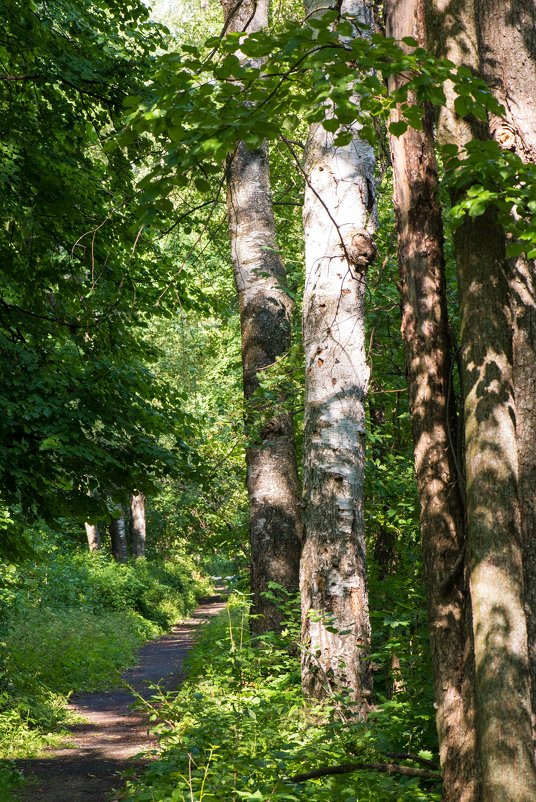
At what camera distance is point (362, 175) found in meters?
6.50

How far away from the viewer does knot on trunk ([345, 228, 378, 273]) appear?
21.1 feet

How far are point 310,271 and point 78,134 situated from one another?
3977 millimetres

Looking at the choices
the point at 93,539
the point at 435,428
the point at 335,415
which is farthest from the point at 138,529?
the point at 435,428

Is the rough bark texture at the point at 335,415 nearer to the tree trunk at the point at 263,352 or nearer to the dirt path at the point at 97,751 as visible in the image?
the dirt path at the point at 97,751

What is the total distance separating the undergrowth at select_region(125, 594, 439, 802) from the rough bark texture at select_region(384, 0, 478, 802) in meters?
0.64

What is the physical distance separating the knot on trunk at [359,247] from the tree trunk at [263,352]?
2510 millimetres

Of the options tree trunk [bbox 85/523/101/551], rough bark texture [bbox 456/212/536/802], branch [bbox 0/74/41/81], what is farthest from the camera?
tree trunk [bbox 85/523/101/551]

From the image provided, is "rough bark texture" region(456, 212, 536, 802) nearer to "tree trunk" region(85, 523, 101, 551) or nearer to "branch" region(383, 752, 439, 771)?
"branch" region(383, 752, 439, 771)

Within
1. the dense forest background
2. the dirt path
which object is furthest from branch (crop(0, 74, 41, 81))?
the dirt path

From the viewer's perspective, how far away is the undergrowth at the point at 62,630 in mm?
10336

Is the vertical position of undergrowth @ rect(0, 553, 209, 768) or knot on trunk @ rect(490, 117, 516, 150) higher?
knot on trunk @ rect(490, 117, 516, 150)

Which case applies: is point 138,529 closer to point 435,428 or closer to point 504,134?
point 435,428

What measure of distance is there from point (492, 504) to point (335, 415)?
3114 mm

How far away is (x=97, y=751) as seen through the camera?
963 centimetres
